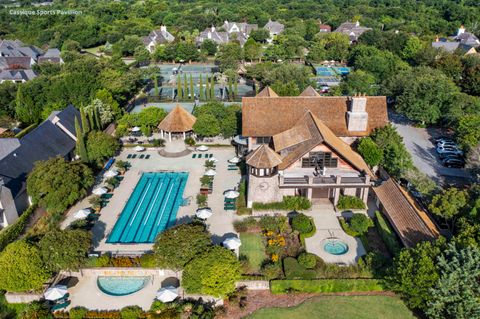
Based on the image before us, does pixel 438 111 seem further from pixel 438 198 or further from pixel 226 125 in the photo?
pixel 226 125

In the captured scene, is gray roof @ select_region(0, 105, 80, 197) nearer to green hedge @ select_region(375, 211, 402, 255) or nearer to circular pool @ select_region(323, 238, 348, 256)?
circular pool @ select_region(323, 238, 348, 256)

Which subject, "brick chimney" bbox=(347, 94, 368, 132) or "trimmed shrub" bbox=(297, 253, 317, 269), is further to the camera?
"brick chimney" bbox=(347, 94, 368, 132)

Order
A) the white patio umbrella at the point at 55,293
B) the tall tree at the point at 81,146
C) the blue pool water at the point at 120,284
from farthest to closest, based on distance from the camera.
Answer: the tall tree at the point at 81,146 → the blue pool water at the point at 120,284 → the white patio umbrella at the point at 55,293

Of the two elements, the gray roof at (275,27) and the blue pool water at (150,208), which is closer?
the blue pool water at (150,208)

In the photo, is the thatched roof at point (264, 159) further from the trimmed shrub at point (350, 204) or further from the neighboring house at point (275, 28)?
the neighboring house at point (275, 28)

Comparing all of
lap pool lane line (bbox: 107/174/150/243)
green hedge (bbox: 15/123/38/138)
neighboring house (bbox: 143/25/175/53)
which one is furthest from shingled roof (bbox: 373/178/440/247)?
neighboring house (bbox: 143/25/175/53)

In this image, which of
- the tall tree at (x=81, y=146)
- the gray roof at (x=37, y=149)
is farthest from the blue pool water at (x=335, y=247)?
the gray roof at (x=37, y=149)

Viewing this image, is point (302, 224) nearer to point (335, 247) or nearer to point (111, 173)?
point (335, 247)
